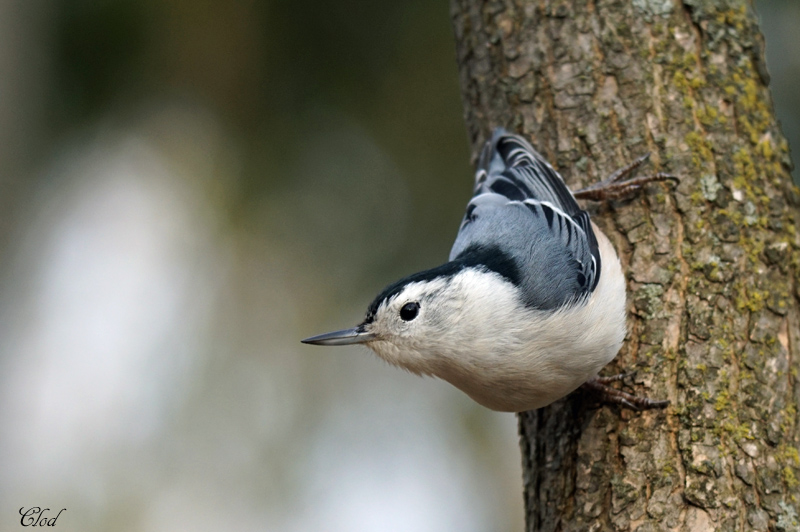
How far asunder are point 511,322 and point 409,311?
0.28m

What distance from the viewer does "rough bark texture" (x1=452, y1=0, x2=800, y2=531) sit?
6.18ft

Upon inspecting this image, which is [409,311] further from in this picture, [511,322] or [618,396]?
[618,396]

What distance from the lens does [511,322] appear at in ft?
6.26

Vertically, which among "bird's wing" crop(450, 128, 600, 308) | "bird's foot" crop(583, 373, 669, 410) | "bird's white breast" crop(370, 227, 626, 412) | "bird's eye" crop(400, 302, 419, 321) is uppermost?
"bird's wing" crop(450, 128, 600, 308)

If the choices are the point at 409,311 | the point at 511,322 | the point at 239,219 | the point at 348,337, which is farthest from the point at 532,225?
the point at 239,219

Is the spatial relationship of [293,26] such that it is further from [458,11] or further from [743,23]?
[743,23]

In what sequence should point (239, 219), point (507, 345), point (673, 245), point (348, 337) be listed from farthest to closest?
point (239, 219)
point (673, 245)
point (348, 337)
point (507, 345)

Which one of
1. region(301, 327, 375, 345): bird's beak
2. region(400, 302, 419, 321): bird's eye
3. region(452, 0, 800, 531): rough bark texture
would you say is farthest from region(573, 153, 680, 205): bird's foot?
region(301, 327, 375, 345): bird's beak

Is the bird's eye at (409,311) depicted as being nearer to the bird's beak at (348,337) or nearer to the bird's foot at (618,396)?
the bird's beak at (348,337)

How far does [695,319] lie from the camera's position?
6.70 ft

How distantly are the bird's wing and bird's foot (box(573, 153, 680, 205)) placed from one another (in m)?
0.07

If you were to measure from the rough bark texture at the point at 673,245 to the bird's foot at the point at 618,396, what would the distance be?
3 centimetres

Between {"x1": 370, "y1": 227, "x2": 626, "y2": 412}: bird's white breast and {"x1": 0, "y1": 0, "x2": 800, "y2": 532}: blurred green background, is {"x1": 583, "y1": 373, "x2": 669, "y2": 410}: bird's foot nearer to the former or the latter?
{"x1": 370, "y1": 227, "x2": 626, "y2": 412}: bird's white breast

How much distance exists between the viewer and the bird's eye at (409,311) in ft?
6.35
